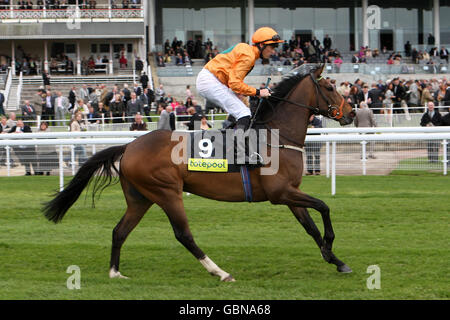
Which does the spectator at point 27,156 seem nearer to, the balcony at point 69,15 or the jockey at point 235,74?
the jockey at point 235,74

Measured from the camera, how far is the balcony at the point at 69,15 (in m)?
32.0

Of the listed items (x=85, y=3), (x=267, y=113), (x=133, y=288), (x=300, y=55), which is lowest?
(x=133, y=288)

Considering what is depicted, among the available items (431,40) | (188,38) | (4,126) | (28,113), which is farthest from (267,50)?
(431,40)

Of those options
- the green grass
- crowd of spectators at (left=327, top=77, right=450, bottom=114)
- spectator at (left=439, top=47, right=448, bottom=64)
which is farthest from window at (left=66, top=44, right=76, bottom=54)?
the green grass

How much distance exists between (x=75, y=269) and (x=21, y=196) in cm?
487

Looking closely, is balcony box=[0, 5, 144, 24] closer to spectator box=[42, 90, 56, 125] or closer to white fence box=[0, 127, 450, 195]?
spectator box=[42, 90, 56, 125]

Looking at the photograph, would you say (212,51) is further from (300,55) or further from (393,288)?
(393,288)

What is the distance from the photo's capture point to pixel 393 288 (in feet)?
16.2

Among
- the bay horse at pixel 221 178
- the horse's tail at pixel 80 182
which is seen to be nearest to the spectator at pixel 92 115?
the horse's tail at pixel 80 182

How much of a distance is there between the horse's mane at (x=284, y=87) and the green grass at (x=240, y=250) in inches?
50.2

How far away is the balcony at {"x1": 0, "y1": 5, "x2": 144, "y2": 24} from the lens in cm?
3200

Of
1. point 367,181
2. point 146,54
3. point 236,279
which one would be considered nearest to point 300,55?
point 146,54

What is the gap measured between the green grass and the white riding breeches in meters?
1.29

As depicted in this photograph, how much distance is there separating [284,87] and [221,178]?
3.26 feet
